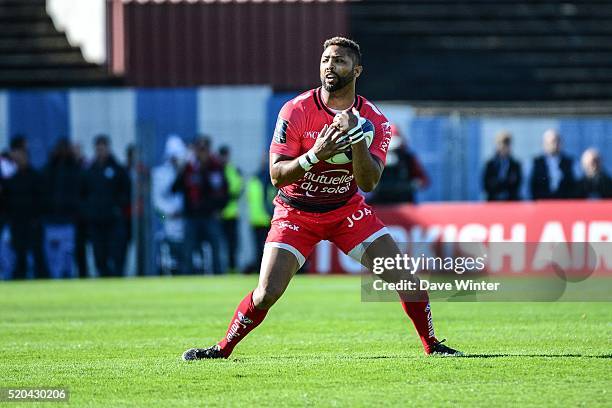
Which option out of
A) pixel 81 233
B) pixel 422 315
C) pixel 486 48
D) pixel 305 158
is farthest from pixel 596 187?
pixel 305 158

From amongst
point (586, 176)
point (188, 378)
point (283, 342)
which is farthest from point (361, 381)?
point (586, 176)

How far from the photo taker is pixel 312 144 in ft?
29.0

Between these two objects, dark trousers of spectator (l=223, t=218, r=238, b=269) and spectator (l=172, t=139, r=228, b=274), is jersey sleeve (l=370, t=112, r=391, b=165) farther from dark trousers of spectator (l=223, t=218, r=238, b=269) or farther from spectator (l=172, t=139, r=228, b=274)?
dark trousers of spectator (l=223, t=218, r=238, b=269)

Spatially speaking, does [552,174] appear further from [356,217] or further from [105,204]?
[356,217]

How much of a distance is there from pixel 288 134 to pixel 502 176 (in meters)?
12.2

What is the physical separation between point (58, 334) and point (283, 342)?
7.86 ft

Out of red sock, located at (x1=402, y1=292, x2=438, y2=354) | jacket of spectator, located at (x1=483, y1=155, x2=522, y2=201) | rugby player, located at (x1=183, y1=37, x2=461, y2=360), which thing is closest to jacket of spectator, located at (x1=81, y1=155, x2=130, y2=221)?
jacket of spectator, located at (x1=483, y1=155, x2=522, y2=201)

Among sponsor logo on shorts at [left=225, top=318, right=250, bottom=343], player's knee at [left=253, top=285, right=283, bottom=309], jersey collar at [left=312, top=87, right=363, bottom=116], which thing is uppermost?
jersey collar at [left=312, top=87, right=363, bottom=116]

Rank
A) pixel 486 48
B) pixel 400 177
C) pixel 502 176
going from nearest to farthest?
pixel 400 177 < pixel 502 176 < pixel 486 48

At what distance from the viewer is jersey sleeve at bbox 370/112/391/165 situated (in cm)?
870

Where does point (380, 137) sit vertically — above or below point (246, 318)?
above

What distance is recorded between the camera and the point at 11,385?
807cm

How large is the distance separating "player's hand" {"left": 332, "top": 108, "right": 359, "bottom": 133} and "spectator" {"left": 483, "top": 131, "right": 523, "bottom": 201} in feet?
40.6

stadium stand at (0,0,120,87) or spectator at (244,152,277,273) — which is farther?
stadium stand at (0,0,120,87)
